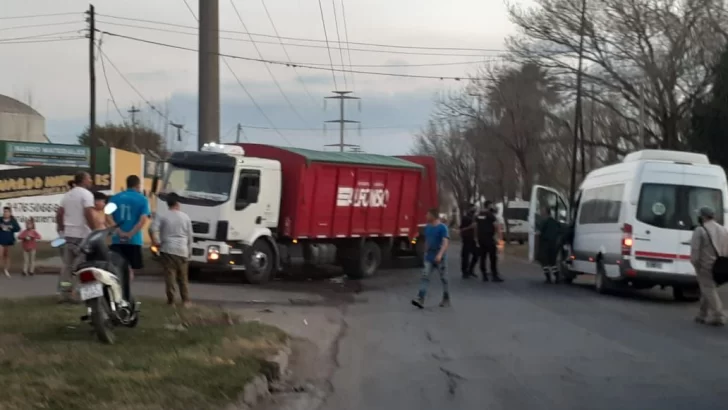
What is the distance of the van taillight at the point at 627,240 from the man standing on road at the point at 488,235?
14.7ft

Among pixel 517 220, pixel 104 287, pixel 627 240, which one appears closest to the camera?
pixel 104 287

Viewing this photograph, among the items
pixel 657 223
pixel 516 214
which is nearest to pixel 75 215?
pixel 657 223

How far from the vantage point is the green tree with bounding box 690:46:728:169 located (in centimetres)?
3903

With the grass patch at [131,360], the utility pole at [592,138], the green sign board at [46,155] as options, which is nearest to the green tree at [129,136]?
the green sign board at [46,155]

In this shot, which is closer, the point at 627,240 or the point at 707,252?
the point at 707,252

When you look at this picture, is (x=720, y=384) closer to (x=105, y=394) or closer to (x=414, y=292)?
(x=105, y=394)

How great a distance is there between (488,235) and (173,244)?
421 inches

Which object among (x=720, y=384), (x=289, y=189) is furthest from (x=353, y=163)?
(x=720, y=384)

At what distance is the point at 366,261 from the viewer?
25.8m

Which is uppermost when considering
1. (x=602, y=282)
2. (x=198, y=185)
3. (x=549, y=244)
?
(x=198, y=185)

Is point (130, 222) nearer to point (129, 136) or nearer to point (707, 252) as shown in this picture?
point (707, 252)

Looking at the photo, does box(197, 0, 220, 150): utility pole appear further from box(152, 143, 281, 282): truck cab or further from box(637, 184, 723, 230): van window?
box(637, 184, 723, 230): van window

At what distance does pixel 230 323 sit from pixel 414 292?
8343mm

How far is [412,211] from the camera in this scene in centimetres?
2794
